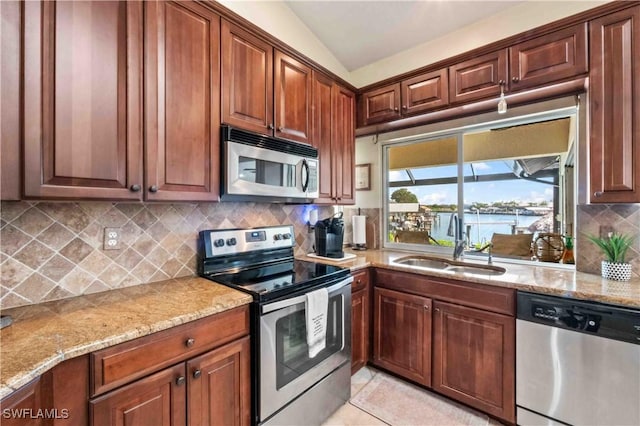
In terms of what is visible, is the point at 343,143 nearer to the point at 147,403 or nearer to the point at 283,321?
the point at 283,321

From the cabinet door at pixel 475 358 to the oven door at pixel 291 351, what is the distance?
720 mm

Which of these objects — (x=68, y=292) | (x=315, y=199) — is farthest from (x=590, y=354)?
(x=68, y=292)

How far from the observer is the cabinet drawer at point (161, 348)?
101 cm

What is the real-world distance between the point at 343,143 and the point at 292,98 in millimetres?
703

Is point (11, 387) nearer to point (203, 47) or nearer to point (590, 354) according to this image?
point (203, 47)

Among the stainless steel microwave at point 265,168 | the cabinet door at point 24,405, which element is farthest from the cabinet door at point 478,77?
the cabinet door at point 24,405

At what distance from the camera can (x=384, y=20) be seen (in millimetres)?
2402

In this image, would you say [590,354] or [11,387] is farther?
[590,354]

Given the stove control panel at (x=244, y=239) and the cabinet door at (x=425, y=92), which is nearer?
the stove control panel at (x=244, y=239)

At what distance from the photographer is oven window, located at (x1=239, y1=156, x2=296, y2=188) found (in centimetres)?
175

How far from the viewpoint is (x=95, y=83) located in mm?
1226

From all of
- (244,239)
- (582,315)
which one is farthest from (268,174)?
(582,315)

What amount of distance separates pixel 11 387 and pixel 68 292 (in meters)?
0.80

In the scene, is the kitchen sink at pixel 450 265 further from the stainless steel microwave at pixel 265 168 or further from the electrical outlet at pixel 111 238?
the electrical outlet at pixel 111 238
